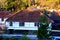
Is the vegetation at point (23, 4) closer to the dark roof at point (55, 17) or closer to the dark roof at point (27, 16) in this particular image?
the dark roof at point (55, 17)

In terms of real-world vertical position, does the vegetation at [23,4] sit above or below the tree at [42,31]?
above

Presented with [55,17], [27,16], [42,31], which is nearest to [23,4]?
[55,17]

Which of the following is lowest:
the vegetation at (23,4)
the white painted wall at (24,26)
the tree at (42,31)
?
the white painted wall at (24,26)

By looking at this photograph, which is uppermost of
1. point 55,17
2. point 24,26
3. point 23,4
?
point 23,4

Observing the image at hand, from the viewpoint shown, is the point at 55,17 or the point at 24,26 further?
the point at 55,17

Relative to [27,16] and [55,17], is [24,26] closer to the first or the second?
[27,16]

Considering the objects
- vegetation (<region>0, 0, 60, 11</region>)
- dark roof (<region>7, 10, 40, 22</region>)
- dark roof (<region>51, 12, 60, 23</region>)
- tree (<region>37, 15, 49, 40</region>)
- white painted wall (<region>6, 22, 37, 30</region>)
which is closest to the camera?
tree (<region>37, 15, 49, 40</region>)

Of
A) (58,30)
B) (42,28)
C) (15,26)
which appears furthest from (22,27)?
(42,28)

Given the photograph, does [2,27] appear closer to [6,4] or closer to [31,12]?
[31,12]

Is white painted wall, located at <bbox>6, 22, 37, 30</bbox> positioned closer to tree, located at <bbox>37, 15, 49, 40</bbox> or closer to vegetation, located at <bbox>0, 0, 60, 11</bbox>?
tree, located at <bbox>37, 15, 49, 40</bbox>

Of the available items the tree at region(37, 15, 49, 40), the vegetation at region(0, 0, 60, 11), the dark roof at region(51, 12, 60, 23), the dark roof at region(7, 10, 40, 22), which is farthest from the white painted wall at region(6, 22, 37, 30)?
the vegetation at region(0, 0, 60, 11)

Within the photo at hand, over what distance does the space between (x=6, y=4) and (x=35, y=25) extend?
12571 millimetres

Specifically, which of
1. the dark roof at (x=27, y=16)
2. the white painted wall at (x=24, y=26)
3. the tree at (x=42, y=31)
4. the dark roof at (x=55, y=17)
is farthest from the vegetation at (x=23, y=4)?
the tree at (x=42, y=31)

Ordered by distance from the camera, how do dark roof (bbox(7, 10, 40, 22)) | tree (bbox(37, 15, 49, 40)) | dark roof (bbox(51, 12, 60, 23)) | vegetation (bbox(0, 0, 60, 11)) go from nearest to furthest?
tree (bbox(37, 15, 49, 40)) → dark roof (bbox(7, 10, 40, 22)) → dark roof (bbox(51, 12, 60, 23)) → vegetation (bbox(0, 0, 60, 11))
